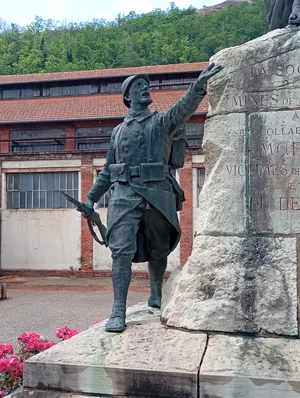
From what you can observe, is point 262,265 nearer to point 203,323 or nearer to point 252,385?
point 203,323

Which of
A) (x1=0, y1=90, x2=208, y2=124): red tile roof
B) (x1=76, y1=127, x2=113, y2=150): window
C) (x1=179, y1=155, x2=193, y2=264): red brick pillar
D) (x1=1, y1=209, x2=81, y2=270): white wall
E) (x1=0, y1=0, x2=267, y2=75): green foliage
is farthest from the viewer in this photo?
(x1=0, y1=0, x2=267, y2=75): green foliage

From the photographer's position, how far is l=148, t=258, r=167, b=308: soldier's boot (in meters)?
3.81

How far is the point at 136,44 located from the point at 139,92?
45172 mm

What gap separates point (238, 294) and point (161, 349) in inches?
24.0

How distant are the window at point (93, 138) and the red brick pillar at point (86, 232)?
138 inches

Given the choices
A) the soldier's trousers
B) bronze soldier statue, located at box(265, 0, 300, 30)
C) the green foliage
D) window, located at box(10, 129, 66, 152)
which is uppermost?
the green foliage

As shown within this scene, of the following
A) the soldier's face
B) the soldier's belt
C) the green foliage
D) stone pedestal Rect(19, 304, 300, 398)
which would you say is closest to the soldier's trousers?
the soldier's belt

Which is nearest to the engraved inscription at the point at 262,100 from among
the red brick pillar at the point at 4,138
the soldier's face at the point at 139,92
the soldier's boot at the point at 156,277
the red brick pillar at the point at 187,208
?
the soldier's face at the point at 139,92

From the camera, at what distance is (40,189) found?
18938 mm

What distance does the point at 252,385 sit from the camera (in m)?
2.51

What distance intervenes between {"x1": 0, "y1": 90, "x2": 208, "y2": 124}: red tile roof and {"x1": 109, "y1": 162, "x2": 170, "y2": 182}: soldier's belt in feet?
57.7

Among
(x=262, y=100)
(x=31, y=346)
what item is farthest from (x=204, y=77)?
(x=31, y=346)

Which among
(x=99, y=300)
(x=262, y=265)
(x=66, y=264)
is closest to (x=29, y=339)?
(x=262, y=265)

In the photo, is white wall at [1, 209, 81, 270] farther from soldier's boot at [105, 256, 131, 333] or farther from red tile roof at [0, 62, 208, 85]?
soldier's boot at [105, 256, 131, 333]
